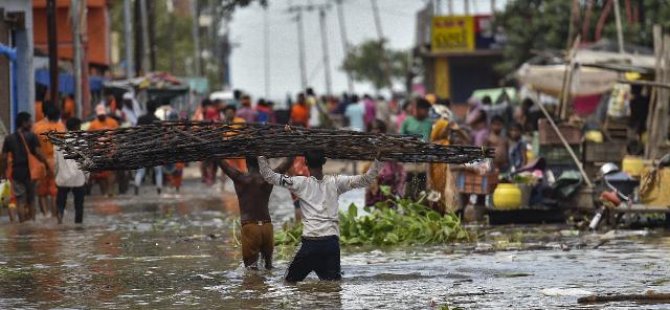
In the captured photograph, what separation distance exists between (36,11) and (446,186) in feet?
88.6

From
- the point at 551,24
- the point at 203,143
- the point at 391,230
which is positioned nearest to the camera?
the point at 203,143

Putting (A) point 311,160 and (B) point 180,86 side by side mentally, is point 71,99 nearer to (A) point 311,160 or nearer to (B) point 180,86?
(B) point 180,86

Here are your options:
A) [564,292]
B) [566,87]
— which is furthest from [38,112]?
[564,292]

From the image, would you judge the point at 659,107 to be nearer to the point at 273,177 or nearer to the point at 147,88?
the point at 273,177

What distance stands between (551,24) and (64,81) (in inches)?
696

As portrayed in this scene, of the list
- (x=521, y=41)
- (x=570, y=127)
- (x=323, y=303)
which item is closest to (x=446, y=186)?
(x=570, y=127)

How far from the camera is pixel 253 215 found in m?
14.6

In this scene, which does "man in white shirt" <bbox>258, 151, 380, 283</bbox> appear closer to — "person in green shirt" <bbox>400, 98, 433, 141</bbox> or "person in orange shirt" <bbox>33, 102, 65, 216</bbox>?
"person in green shirt" <bbox>400, 98, 433, 141</bbox>

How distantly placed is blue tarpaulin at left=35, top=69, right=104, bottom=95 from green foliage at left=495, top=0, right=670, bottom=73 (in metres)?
12.2

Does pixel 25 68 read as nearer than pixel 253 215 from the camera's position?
No

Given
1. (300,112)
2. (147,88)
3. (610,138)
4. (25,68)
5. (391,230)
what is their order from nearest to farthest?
1. (391,230)
2. (610,138)
3. (25,68)
4. (300,112)
5. (147,88)

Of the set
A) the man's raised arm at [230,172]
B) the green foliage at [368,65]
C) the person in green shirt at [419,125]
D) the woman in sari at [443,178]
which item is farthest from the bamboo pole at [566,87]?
the green foliage at [368,65]

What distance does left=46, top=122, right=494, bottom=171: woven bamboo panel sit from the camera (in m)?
13.3

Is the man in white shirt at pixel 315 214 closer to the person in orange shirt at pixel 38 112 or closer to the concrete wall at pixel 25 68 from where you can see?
the concrete wall at pixel 25 68
